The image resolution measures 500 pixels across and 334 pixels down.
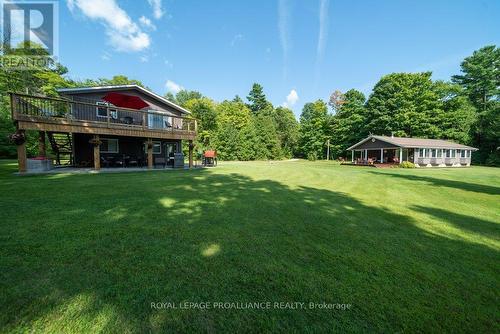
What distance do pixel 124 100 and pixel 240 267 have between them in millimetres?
15757

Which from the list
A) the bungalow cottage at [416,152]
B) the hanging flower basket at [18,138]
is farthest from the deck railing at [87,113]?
the bungalow cottage at [416,152]

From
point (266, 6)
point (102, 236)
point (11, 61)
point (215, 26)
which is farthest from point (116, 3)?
point (102, 236)

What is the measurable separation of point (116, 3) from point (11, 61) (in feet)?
58.2

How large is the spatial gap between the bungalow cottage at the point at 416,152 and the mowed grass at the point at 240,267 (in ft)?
88.3

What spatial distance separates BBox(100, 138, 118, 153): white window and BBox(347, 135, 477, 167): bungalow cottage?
91.5ft

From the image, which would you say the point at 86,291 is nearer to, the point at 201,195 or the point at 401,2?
the point at 201,195

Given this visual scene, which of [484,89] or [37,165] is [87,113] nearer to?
[37,165]

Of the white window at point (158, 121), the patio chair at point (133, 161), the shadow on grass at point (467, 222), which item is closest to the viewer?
the shadow on grass at point (467, 222)

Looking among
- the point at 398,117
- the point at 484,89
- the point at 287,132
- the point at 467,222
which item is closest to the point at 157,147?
the point at 467,222

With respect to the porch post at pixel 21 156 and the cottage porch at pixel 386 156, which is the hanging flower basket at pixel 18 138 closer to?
the porch post at pixel 21 156

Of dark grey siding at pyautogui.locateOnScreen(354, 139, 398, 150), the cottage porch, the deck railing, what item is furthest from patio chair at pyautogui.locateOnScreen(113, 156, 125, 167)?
dark grey siding at pyautogui.locateOnScreen(354, 139, 398, 150)

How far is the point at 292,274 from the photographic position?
2.56 metres

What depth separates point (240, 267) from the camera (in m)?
2.67

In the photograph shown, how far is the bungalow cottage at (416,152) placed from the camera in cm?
2828
